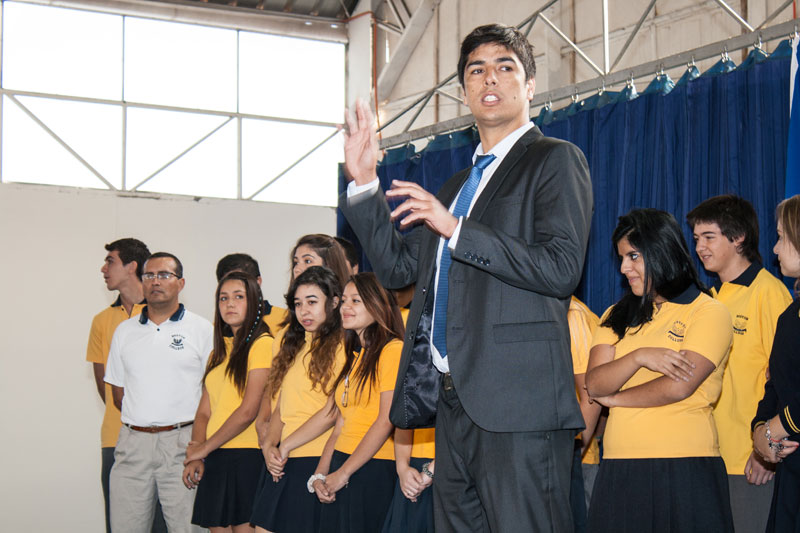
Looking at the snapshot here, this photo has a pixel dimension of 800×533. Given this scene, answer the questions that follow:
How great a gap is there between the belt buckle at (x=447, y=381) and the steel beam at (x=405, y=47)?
7.41m

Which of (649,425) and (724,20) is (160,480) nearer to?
(649,425)

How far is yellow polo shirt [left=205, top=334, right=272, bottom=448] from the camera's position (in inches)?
151

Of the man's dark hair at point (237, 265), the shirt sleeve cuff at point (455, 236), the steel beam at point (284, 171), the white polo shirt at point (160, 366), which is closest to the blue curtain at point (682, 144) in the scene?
the man's dark hair at point (237, 265)

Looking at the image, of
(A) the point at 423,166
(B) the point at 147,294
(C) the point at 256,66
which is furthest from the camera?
(C) the point at 256,66

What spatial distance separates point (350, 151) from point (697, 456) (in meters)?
1.43

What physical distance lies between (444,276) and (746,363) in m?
1.66

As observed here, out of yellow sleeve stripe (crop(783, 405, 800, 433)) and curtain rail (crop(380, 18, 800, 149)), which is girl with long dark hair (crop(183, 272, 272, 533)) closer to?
curtain rail (crop(380, 18, 800, 149))

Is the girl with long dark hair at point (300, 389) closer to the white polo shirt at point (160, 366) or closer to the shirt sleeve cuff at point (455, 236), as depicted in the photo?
the white polo shirt at point (160, 366)

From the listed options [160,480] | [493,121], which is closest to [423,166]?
[160,480]

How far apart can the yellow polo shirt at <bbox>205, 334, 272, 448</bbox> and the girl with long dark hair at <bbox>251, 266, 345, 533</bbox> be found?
111 mm

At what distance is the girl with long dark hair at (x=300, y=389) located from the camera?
3.32 metres

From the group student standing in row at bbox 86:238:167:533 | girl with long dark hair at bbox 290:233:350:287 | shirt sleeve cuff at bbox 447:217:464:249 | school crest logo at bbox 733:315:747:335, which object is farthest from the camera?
student standing in row at bbox 86:238:167:533

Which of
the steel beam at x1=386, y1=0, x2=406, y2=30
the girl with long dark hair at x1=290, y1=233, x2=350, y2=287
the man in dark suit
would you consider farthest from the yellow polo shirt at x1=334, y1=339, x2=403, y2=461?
the steel beam at x1=386, y1=0, x2=406, y2=30

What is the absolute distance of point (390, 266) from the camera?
5.90 ft
